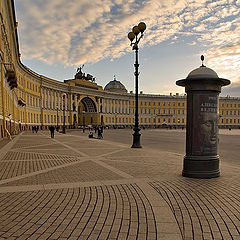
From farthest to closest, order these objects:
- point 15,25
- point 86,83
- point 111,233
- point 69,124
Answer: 1. point 86,83
2. point 69,124
3. point 15,25
4. point 111,233

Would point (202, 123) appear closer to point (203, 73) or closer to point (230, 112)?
point (203, 73)

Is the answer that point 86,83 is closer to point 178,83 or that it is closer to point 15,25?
point 15,25

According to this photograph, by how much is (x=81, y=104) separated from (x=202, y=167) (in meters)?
95.7

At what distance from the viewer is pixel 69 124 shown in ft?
267

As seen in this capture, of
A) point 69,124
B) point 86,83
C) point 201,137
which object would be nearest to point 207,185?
point 201,137

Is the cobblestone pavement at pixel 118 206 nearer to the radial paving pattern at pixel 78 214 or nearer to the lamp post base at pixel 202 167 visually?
the radial paving pattern at pixel 78 214

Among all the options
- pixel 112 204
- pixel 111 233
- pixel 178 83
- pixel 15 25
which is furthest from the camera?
pixel 15 25

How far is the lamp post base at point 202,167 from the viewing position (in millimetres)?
6969

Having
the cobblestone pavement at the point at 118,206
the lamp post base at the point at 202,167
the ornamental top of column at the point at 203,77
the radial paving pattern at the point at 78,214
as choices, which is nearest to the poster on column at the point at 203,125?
the lamp post base at the point at 202,167

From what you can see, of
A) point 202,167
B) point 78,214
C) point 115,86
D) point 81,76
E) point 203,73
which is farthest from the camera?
point 115,86

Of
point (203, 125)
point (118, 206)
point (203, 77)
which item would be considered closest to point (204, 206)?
point (118, 206)

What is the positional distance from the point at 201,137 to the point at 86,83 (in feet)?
286

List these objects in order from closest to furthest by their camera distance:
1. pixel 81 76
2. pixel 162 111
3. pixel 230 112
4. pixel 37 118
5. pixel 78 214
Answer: pixel 78 214, pixel 37 118, pixel 81 76, pixel 162 111, pixel 230 112

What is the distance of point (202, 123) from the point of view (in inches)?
281
